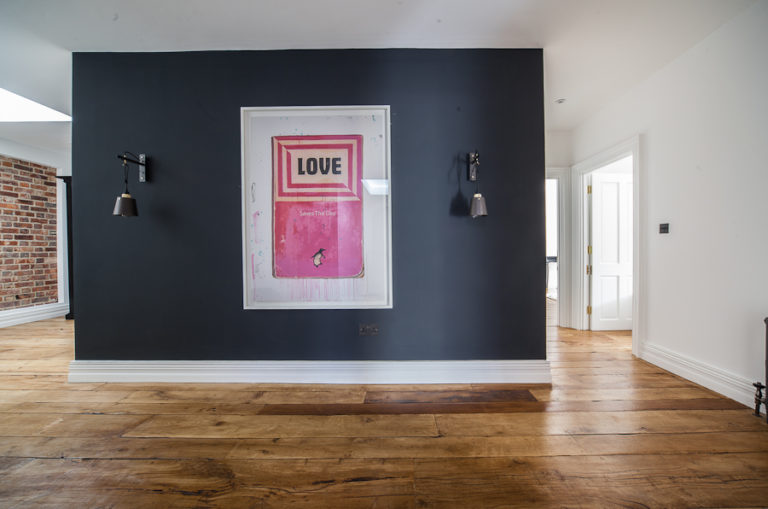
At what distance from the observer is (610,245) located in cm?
391

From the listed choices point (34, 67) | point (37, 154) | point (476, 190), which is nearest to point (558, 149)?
point (476, 190)

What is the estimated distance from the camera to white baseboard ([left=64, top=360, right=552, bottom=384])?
247 centimetres

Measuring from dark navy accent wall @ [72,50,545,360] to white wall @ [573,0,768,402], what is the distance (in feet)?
4.05

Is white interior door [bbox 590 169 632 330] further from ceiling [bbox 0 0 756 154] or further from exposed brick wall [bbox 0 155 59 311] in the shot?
exposed brick wall [bbox 0 155 59 311]

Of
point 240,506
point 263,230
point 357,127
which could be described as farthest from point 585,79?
point 240,506

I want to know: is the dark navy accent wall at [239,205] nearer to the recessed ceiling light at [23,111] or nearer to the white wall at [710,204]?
the white wall at [710,204]

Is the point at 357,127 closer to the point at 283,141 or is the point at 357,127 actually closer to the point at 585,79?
the point at 283,141

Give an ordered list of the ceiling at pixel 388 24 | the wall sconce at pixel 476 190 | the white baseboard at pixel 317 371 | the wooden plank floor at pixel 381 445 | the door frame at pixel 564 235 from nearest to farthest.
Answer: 1. the wooden plank floor at pixel 381 445
2. the ceiling at pixel 388 24
3. the wall sconce at pixel 476 190
4. the white baseboard at pixel 317 371
5. the door frame at pixel 564 235

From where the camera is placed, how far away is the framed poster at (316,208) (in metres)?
2.49

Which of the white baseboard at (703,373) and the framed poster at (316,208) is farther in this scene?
the framed poster at (316,208)

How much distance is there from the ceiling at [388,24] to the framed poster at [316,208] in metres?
0.55

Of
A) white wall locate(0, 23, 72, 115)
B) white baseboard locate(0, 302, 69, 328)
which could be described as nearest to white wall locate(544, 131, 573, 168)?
white wall locate(0, 23, 72, 115)

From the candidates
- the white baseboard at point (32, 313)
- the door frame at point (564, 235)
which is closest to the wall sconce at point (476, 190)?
the door frame at point (564, 235)

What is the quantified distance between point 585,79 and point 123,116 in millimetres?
4117
